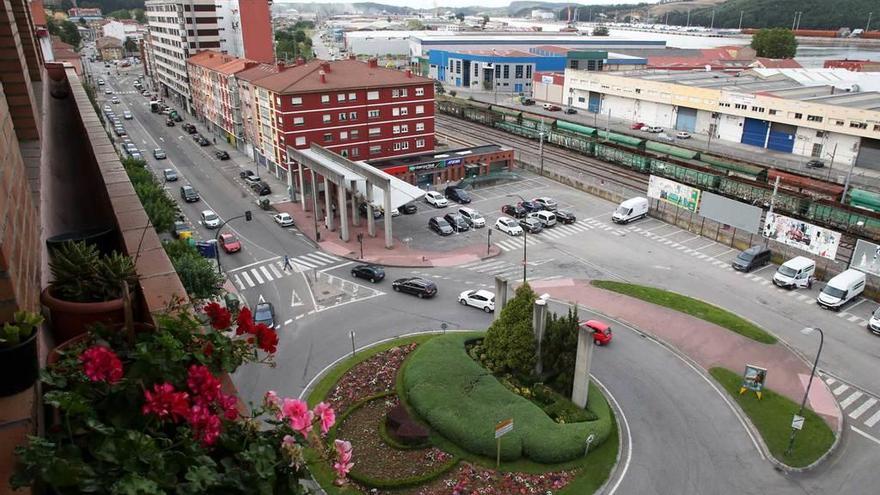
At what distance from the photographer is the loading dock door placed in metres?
84.4

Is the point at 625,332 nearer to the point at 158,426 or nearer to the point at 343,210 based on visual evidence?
the point at 343,210

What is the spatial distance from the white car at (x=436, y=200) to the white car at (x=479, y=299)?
60.8ft

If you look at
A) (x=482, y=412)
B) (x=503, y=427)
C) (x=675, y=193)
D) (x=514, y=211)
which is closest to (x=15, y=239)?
(x=503, y=427)

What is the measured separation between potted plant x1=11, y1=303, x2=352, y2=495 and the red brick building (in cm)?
5034

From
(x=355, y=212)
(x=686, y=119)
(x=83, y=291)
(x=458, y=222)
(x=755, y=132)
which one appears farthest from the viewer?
(x=686, y=119)

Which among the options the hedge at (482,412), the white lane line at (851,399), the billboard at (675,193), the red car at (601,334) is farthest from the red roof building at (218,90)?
the white lane line at (851,399)

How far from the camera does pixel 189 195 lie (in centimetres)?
5403

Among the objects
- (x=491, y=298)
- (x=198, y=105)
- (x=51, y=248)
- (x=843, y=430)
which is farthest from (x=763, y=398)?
(x=198, y=105)

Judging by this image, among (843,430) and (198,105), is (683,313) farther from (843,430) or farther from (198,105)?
(198,105)

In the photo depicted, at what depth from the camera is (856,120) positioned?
2515 inches

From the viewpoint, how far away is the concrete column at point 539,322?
25366mm

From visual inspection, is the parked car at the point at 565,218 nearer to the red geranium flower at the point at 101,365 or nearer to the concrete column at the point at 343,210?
the concrete column at the point at 343,210

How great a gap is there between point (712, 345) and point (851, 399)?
20.2 ft

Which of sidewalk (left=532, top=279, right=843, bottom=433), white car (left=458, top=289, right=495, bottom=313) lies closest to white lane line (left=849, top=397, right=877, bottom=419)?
sidewalk (left=532, top=279, right=843, bottom=433)
